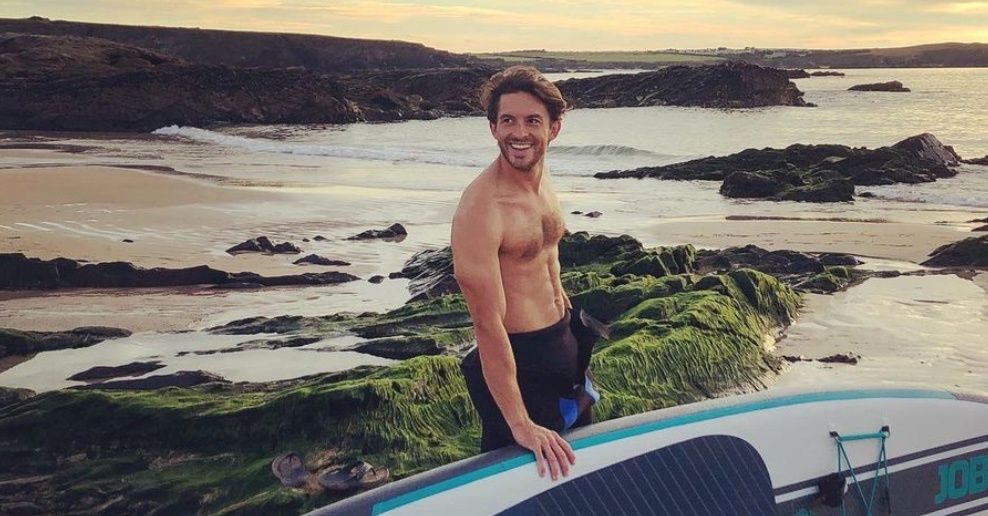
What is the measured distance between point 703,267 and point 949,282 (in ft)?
7.12

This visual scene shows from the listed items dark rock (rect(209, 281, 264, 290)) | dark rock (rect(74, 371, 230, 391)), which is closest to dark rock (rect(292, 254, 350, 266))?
dark rock (rect(209, 281, 264, 290))

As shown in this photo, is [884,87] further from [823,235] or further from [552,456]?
[552,456]

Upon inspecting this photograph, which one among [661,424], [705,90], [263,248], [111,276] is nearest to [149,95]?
[705,90]

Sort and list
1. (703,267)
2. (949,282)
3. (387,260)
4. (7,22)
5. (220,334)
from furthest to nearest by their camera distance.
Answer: (7,22), (387,260), (703,267), (949,282), (220,334)

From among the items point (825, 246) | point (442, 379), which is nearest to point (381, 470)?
point (442, 379)

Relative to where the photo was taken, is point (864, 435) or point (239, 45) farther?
point (239, 45)

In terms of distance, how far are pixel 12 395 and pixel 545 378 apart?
3.81 meters

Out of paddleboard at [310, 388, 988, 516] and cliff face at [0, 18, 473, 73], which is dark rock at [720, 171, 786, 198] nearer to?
paddleboard at [310, 388, 988, 516]

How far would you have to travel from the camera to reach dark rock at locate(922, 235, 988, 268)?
988 centimetres

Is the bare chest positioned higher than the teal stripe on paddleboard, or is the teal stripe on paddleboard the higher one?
the bare chest

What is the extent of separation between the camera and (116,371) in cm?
665

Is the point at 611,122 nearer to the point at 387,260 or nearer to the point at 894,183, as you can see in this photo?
the point at 894,183

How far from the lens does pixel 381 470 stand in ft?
14.7

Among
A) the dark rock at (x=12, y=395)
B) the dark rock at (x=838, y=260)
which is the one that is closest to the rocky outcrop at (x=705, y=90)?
the dark rock at (x=838, y=260)
